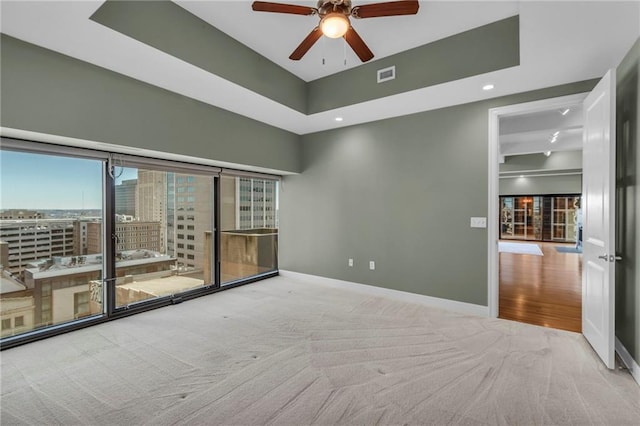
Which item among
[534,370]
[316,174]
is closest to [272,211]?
[316,174]

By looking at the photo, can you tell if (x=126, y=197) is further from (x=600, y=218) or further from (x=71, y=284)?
(x=600, y=218)

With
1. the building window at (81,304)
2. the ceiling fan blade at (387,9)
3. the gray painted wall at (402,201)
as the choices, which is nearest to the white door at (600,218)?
the gray painted wall at (402,201)

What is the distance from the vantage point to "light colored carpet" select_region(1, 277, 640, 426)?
186 cm

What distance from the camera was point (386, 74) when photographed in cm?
356

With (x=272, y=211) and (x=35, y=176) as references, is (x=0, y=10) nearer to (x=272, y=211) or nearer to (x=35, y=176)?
(x=35, y=176)

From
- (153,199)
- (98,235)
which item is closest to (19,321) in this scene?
(98,235)

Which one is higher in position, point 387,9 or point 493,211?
point 387,9

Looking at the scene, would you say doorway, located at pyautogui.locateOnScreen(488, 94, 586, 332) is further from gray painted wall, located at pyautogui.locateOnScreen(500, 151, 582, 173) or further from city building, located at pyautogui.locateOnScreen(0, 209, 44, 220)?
city building, located at pyautogui.locateOnScreen(0, 209, 44, 220)

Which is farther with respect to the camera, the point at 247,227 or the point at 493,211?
the point at 247,227

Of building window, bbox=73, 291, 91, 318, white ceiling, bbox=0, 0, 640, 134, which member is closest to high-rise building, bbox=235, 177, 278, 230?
white ceiling, bbox=0, 0, 640, 134

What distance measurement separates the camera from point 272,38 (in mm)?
3219

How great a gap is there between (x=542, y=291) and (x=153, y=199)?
5843 millimetres

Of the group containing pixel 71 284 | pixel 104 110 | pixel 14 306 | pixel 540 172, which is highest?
pixel 540 172

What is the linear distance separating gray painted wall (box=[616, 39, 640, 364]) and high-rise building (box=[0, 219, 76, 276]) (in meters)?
5.19
